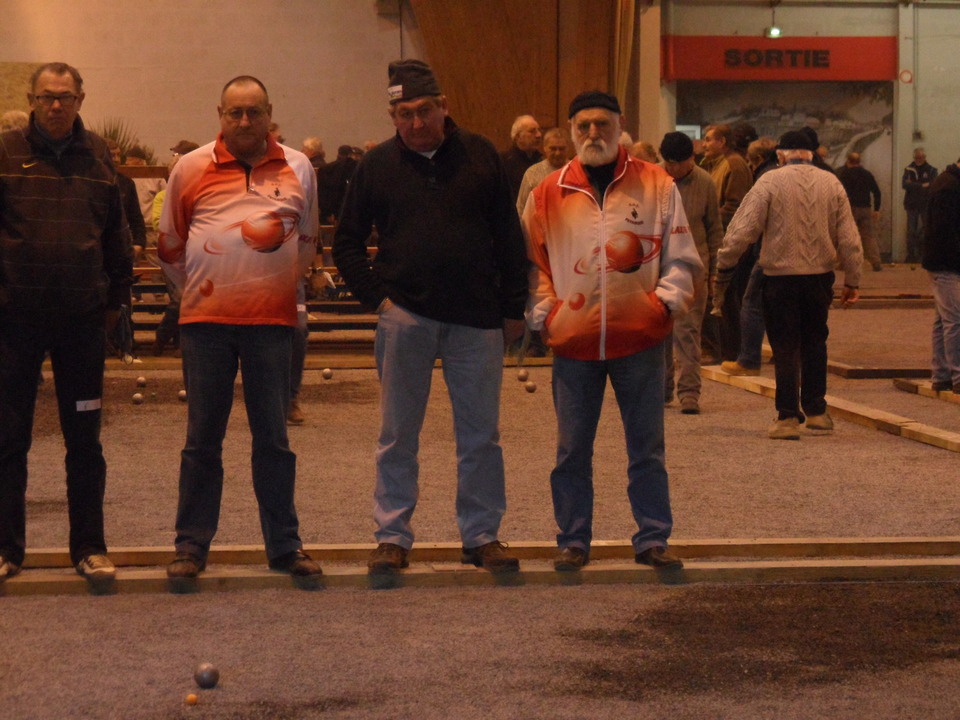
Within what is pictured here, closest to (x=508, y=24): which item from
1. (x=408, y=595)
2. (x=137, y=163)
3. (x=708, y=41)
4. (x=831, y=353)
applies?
(x=137, y=163)

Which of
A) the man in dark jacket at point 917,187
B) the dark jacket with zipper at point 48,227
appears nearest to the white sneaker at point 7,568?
the dark jacket with zipper at point 48,227

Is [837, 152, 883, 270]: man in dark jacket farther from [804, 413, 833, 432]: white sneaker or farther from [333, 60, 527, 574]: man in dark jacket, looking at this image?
[333, 60, 527, 574]: man in dark jacket

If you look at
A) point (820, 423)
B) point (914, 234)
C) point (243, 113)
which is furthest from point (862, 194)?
point (243, 113)

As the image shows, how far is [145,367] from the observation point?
1473 cm

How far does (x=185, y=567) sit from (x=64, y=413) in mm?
772

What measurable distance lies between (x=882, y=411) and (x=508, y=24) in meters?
9.65

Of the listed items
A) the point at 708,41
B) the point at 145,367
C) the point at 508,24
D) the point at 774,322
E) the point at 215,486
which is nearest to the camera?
the point at 215,486

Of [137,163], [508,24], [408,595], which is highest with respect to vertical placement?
[508,24]

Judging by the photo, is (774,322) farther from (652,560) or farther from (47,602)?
(47,602)

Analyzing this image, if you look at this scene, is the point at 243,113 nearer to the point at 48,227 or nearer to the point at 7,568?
the point at 48,227

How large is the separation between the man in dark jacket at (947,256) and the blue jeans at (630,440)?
559cm

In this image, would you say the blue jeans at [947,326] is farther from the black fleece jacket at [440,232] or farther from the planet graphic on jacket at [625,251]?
the black fleece jacket at [440,232]

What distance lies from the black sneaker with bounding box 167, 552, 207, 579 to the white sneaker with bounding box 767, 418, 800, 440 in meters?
4.76

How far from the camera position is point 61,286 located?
6.25 metres
